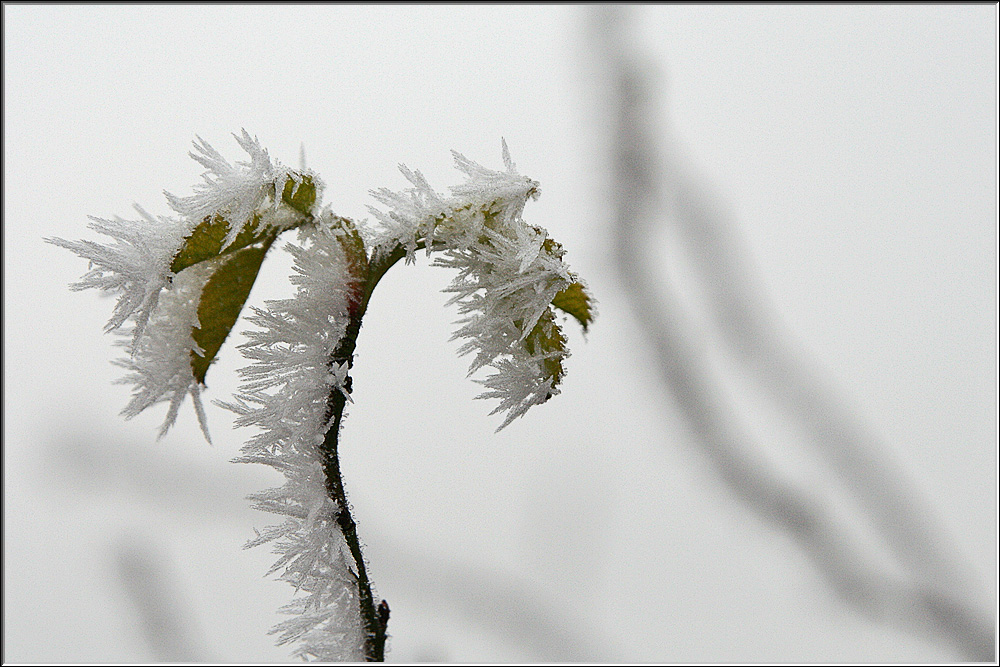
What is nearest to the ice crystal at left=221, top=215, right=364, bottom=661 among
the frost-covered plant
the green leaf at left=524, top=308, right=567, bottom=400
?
the frost-covered plant

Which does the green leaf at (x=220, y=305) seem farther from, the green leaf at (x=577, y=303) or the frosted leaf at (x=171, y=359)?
the green leaf at (x=577, y=303)

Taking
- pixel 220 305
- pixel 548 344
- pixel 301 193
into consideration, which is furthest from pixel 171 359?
pixel 548 344

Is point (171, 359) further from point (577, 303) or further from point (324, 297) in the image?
point (577, 303)

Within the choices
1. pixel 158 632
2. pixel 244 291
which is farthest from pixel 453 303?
pixel 158 632

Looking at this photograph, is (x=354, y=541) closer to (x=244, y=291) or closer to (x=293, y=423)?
(x=293, y=423)

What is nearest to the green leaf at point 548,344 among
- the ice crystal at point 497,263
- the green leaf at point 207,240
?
the ice crystal at point 497,263

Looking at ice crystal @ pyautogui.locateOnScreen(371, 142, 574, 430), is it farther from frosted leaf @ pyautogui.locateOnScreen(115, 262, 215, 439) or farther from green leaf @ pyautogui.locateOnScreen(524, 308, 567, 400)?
frosted leaf @ pyautogui.locateOnScreen(115, 262, 215, 439)
